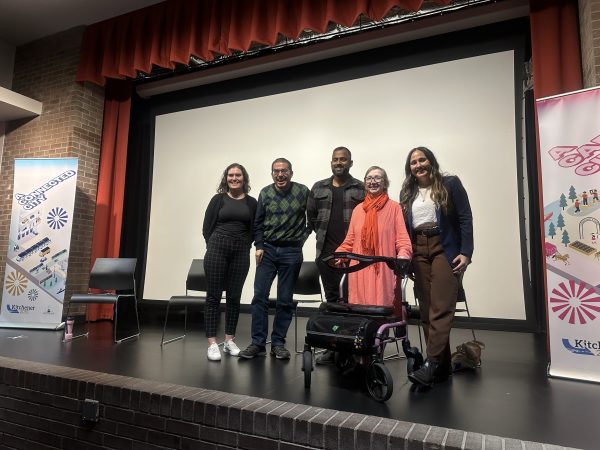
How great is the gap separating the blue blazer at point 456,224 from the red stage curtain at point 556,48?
156 centimetres

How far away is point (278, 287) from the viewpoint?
8.61 feet

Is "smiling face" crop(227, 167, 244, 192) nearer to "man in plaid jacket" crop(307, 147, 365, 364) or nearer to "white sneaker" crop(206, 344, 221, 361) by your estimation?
"man in plaid jacket" crop(307, 147, 365, 364)

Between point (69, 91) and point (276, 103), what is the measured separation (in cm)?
248

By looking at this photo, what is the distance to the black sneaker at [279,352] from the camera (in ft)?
8.45

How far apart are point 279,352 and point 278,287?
1.35 feet

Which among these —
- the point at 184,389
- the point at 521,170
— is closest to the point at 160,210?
the point at 184,389

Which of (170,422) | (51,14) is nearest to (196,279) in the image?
(170,422)

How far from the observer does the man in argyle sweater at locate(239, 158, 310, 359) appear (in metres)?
2.61

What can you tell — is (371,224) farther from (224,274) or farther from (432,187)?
(224,274)

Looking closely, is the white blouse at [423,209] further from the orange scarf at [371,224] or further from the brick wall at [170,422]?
the brick wall at [170,422]

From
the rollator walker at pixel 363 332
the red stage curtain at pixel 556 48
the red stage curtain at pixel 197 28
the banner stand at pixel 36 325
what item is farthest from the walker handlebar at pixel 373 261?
the banner stand at pixel 36 325

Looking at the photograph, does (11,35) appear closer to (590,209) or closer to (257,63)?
(257,63)

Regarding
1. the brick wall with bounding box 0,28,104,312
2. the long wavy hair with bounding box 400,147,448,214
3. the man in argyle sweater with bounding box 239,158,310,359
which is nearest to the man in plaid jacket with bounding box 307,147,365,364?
the man in argyle sweater with bounding box 239,158,310,359

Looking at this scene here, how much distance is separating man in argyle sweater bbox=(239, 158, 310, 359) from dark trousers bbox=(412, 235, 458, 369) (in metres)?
0.77
